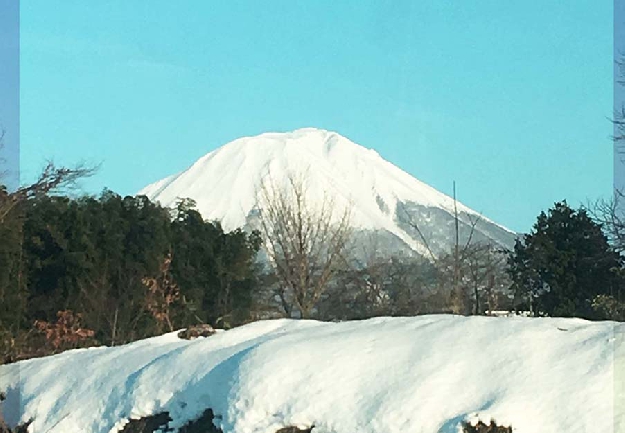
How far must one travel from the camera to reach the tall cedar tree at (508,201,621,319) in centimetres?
1861

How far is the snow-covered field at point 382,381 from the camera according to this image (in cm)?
699

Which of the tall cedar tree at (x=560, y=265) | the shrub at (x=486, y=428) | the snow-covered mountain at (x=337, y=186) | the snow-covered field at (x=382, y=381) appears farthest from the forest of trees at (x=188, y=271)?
the snow-covered mountain at (x=337, y=186)

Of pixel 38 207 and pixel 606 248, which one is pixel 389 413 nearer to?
pixel 606 248

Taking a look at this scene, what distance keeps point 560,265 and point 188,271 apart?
7.99m

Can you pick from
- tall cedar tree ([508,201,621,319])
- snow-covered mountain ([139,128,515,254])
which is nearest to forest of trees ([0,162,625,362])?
tall cedar tree ([508,201,621,319])

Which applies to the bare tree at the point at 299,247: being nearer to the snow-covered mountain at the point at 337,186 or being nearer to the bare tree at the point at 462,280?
the bare tree at the point at 462,280

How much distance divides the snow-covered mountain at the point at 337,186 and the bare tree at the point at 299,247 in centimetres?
4159

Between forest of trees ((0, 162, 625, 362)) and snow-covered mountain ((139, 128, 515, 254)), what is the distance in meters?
43.1

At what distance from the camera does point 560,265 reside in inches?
742

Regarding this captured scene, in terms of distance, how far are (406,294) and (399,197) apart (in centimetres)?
6275

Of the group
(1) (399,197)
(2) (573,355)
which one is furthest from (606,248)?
(1) (399,197)

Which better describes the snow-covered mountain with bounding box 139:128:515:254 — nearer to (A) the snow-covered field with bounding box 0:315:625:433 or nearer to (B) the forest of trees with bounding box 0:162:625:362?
(B) the forest of trees with bounding box 0:162:625:362

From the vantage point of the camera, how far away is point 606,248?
17703 millimetres

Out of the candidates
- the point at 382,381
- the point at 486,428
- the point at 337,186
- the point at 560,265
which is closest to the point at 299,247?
the point at 560,265
